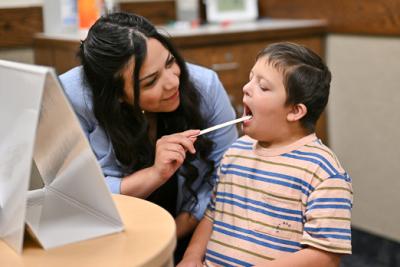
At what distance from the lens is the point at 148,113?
160 centimetres

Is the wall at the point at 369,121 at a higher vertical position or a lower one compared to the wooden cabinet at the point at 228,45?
lower

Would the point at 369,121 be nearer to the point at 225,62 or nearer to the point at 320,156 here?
the point at 225,62

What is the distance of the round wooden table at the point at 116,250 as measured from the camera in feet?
2.91

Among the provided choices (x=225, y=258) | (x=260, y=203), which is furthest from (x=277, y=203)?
(x=225, y=258)

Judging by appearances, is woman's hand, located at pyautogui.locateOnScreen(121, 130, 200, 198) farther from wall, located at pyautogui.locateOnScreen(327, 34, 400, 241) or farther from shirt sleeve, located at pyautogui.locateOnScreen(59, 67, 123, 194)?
wall, located at pyautogui.locateOnScreen(327, 34, 400, 241)

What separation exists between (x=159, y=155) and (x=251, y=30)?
4.57 feet

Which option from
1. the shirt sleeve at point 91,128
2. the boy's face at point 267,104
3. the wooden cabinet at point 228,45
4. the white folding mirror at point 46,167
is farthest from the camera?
the wooden cabinet at point 228,45

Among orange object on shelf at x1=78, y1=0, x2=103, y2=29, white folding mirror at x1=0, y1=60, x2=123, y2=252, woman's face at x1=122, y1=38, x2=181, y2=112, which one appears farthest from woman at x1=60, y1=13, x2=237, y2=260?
orange object on shelf at x1=78, y1=0, x2=103, y2=29

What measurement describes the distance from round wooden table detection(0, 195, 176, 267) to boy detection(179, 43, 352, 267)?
1.07 feet

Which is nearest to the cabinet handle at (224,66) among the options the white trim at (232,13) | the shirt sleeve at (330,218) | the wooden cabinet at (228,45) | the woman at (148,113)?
the wooden cabinet at (228,45)

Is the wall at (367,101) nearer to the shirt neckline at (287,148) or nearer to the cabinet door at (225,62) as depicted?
the cabinet door at (225,62)

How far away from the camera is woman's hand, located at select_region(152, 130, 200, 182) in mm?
1331

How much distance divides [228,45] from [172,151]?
52.8 inches

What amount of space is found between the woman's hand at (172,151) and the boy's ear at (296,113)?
198 millimetres
